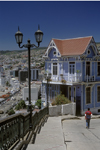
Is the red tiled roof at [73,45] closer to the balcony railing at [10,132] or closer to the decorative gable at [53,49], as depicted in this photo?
the decorative gable at [53,49]

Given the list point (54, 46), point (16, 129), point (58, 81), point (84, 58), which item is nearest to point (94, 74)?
point (84, 58)

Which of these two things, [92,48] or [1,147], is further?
[92,48]

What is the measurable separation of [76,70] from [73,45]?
3744mm

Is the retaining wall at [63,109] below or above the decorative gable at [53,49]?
below

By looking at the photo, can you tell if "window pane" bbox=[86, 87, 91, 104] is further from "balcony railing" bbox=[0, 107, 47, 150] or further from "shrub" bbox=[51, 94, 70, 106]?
"balcony railing" bbox=[0, 107, 47, 150]

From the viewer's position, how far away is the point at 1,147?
466cm

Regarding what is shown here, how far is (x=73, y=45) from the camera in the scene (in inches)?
905

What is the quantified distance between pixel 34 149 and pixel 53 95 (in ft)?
57.0

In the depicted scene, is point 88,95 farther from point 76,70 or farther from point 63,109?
point 63,109

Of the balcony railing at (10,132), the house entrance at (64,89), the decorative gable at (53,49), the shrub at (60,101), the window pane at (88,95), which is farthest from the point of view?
the house entrance at (64,89)

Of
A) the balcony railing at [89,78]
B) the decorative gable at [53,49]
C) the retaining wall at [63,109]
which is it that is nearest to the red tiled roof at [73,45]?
Answer: the decorative gable at [53,49]

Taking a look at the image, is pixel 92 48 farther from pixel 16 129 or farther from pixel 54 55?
pixel 16 129

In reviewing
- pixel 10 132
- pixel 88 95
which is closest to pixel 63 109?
pixel 88 95

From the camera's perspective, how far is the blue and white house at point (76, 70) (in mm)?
21000
